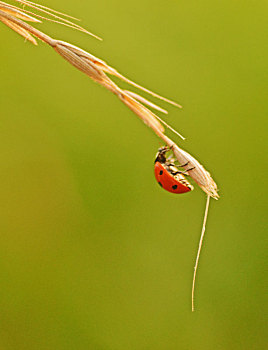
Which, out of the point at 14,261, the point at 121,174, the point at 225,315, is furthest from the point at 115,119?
the point at 225,315

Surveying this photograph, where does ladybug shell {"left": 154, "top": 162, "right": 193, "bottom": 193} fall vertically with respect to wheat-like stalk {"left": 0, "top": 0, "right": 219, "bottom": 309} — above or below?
below

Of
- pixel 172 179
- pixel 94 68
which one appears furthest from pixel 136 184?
pixel 94 68

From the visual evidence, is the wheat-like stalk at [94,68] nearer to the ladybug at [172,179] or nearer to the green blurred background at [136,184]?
the ladybug at [172,179]

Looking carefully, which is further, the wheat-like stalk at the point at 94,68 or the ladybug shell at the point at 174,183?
the ladybug shell at the point at 174,183

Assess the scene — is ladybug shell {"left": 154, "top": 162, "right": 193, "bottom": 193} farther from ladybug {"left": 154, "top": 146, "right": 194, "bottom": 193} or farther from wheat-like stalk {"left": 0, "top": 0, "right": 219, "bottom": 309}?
wheat-like stalk {"left": 0, "top": 0, "right": 219, "bottom": 309}

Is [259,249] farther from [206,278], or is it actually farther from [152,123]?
[152,123]

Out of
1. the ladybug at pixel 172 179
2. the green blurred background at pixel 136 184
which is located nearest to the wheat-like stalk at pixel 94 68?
the ladybug at pixel 172 179

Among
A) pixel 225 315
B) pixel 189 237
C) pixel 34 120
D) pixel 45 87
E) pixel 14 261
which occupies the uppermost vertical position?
pixel 45 87

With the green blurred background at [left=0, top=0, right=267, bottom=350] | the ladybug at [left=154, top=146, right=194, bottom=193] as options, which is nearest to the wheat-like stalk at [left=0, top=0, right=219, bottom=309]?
the ladybug at [left=154, top=146, right=194, bottom=193]
